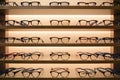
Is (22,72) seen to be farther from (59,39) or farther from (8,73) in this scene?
(59,39)

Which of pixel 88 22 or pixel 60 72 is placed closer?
pixel 60 72

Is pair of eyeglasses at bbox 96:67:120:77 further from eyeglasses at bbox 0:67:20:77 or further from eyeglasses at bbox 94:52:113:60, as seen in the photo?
eyeglasses at bbox 0:67:20:77

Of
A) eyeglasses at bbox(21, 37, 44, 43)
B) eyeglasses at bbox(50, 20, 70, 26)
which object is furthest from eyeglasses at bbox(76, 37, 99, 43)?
eyeglasses at bbox(21, 37, 44, 43)

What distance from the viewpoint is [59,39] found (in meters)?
3.07

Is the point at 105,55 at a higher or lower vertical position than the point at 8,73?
higher

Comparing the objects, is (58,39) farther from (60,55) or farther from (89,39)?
(89,39)

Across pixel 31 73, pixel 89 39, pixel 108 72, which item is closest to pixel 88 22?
pixel 89 39

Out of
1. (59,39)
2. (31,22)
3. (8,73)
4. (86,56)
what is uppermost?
(31,22)

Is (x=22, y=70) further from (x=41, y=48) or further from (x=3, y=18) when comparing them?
(x=3, y=18)

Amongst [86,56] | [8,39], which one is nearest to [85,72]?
[86,56]

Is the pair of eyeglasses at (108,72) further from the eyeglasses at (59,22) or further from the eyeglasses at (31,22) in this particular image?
the eyeglasses at (31,22)

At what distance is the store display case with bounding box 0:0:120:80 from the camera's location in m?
2.84

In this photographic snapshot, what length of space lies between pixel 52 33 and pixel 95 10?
2.16 feet

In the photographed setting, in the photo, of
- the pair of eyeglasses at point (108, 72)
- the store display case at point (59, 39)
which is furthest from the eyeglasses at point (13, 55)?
the pair of eyeglasses at point (108, 72)
